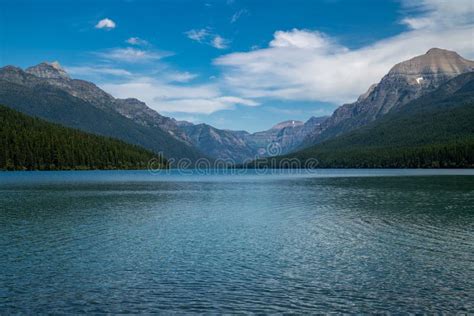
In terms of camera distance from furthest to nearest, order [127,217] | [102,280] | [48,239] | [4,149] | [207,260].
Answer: [4,149]
[127,217]
[48,239]
[207,260]
[102,280]

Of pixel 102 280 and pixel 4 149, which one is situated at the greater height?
pixel 4 149

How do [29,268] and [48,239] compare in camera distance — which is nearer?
[29,268]

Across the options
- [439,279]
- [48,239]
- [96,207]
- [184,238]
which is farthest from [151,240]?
[96,207]

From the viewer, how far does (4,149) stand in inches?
7736

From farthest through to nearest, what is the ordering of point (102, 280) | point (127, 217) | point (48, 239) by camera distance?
point (127, 217)
point (48, 239)
point (102, 280)

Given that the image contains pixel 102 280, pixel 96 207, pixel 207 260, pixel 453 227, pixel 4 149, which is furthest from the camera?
pixel 4 149

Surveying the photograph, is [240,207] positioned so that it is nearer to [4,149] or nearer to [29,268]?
[29,268]

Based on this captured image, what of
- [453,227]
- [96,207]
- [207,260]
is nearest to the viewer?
Result: [207,260]

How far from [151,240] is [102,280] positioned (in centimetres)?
1358

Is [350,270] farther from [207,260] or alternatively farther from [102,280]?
[102,280]

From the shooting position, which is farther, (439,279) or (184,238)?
(184,238)

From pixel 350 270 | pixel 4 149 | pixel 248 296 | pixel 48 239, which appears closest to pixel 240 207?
pixel 48 239

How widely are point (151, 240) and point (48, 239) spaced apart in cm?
896

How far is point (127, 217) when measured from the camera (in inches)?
2186
